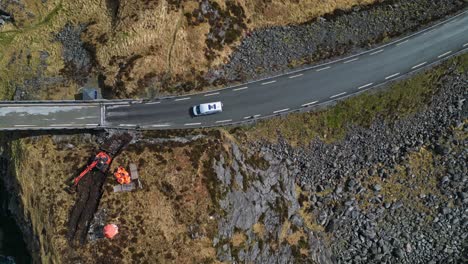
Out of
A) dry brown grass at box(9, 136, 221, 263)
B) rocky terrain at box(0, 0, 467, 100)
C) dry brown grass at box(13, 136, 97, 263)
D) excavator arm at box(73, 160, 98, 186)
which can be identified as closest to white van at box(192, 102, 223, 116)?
rocky terrain at box(0, 0, 467, 100)

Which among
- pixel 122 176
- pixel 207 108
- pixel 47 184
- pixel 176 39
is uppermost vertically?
pixel 176 39

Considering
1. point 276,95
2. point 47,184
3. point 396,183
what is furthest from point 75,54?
point 396,183

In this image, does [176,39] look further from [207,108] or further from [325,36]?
[325,36]

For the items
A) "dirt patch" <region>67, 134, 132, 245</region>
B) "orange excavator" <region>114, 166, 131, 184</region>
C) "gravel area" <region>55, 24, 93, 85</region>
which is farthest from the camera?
"gravel area" <region>55, 24, 93, 85</region>

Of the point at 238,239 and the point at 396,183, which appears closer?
the point at 238,239

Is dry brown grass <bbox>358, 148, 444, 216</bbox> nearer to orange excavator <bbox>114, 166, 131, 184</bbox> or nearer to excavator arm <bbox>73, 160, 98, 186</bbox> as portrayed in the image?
Answer: orange excavator <bbox>114, 166, 131, 184</bbox>

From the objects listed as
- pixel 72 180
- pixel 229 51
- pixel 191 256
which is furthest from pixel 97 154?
pixel 229 51

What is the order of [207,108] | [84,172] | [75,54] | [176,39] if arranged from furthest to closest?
1. [75,54]
2. [176,39]
3. [207,108]
4. [84,172]
